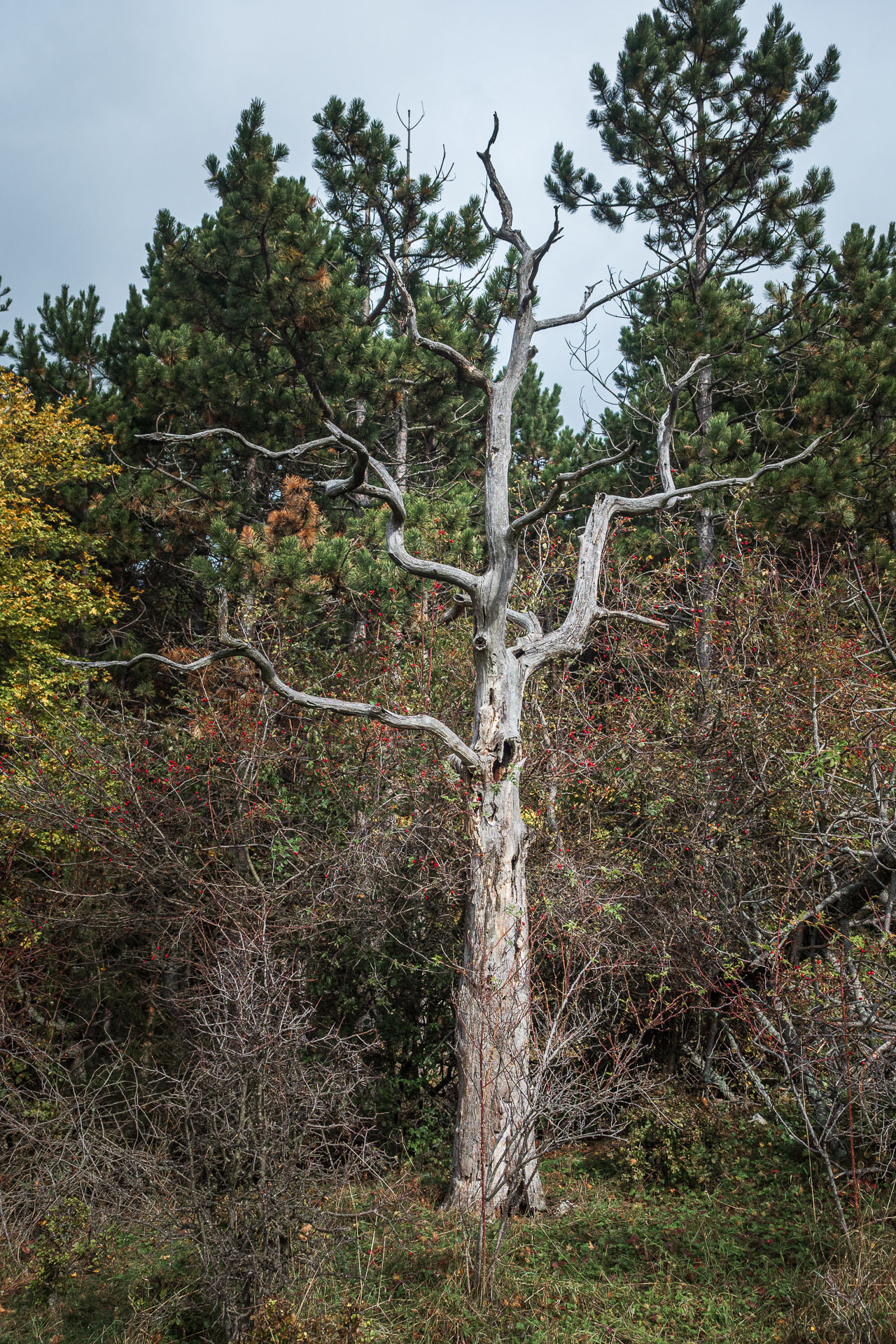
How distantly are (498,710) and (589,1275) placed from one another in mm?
3565

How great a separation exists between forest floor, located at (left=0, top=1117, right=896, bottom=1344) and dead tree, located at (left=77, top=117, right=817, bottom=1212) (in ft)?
1.51

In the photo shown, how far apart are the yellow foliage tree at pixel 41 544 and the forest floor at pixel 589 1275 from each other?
6.22 metres

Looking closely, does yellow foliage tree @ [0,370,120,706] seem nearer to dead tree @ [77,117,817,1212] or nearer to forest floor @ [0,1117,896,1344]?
dead tree @ [77,117,817,1212]

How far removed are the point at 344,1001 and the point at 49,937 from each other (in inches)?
126

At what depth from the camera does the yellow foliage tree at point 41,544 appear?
1029 cm

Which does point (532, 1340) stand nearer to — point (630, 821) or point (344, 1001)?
point (344, 1001)

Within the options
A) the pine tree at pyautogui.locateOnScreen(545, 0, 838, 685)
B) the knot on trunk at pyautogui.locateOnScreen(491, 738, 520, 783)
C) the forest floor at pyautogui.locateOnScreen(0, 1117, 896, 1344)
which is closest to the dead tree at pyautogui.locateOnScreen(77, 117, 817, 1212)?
the knot on trunk at pyautogui.locateOnScreen(491, 738, 520, 783)

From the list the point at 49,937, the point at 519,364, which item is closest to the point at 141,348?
the point at 519,364

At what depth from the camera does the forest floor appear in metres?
4.10

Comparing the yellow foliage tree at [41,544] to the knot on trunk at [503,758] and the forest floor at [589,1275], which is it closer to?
the knot on trunk at [503,758]

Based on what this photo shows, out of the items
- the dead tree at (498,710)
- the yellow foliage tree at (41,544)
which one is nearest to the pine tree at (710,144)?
the dead tree at (498,710)

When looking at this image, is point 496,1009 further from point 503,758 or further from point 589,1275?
point 503,758

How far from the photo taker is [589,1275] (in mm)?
4898

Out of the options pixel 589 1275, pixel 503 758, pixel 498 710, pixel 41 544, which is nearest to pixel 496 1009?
pixel 589 1275
